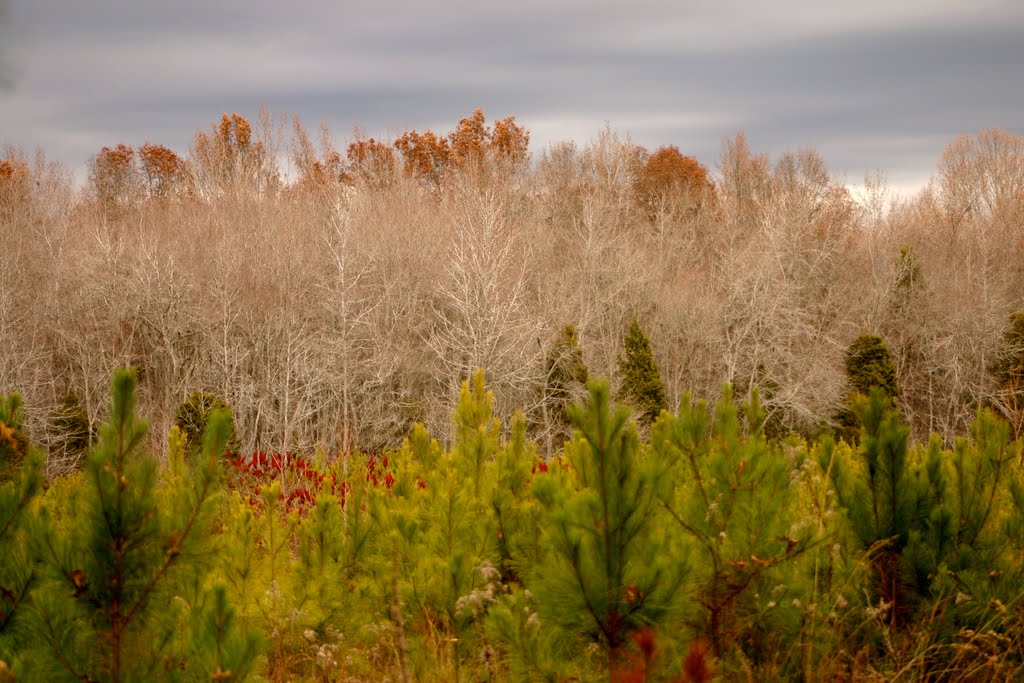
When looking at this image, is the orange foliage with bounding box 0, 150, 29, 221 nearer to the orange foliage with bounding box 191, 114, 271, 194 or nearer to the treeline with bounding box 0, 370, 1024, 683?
the orange foliage with bounding box 191, 114, 271, 194

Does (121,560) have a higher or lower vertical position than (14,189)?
lower

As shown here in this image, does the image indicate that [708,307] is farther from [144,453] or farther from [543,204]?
[144,453]

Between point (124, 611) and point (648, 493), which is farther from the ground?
point (648, 493)

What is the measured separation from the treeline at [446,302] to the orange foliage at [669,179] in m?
9.16

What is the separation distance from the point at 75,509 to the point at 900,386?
32.7 m

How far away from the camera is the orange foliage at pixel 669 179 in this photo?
50.8 metres

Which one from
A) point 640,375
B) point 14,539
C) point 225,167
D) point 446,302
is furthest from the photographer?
A: point 225,167

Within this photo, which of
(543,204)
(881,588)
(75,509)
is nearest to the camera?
(75,509)

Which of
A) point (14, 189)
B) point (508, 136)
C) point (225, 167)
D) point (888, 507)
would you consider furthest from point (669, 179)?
point (888, 507)

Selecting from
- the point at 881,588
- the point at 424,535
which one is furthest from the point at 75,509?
the point at 881,588

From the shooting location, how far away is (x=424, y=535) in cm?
471

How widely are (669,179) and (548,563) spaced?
50886 mm

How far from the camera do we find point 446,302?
104 feet

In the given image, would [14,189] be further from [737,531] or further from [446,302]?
[737,531]
